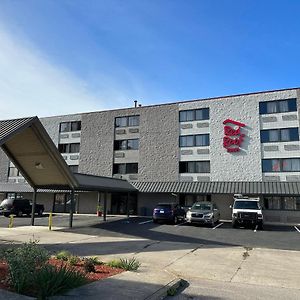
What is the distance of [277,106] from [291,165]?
5937 mm

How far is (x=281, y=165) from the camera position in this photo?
32156mm

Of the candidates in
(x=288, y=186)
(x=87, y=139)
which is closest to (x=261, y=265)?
(x=288, y=186)

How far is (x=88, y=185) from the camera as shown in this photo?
24766 mm

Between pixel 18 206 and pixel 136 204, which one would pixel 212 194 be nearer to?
pixel 136 204

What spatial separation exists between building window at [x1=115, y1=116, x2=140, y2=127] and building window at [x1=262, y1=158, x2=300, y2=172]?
14.9 meters

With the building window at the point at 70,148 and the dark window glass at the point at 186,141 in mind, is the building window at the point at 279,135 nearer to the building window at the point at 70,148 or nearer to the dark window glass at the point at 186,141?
the dark window glass at the point at 186,141

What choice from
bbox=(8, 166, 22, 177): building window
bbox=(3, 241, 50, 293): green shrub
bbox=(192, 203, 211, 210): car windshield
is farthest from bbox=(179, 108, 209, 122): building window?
bbox=(3, 241, 50, 293): green shrub

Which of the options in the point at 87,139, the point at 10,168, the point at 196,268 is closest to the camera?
the point at 196,268

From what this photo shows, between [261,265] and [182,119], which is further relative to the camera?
[182,119]

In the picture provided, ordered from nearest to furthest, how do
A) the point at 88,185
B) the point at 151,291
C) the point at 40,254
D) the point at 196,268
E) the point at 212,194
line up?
the point at 151,291
the point at 40,254
the point at 196,268
the point at 88,185
the point at 212,194

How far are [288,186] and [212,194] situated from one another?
720 cm

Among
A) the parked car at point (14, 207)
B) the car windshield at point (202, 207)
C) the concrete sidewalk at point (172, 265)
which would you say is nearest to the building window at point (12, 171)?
the parked car at point (14, 207)

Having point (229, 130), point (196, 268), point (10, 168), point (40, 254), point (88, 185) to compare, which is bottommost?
point (196, 268)

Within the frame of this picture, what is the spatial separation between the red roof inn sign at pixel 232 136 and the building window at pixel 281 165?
3038 mm
